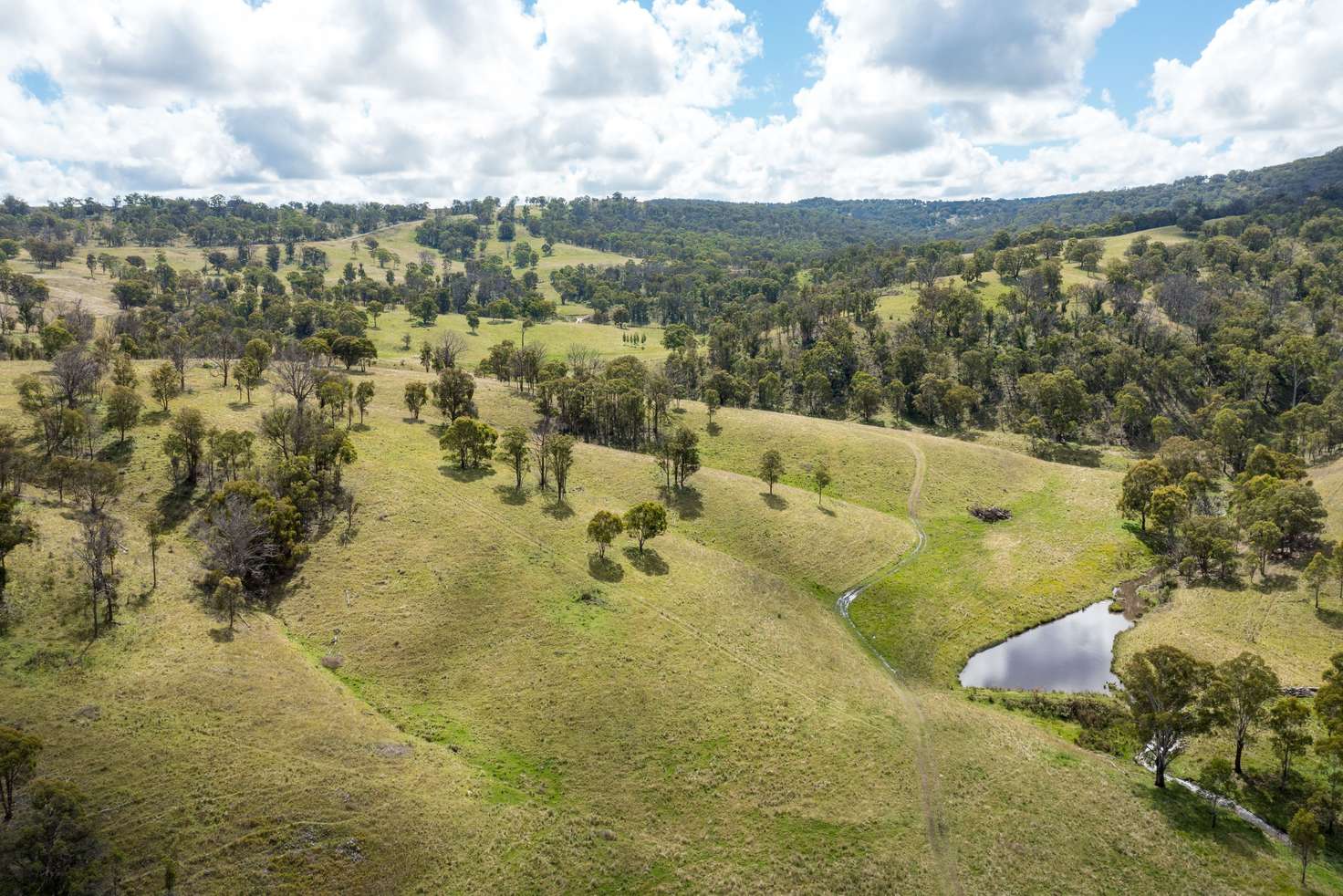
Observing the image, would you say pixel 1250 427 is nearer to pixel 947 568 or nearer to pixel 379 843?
pixel 947 568

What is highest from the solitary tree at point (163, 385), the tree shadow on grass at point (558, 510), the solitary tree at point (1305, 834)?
the solitary tree at point (163, 385)

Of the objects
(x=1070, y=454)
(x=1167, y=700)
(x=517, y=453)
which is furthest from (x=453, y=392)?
(x=1070, y=454)

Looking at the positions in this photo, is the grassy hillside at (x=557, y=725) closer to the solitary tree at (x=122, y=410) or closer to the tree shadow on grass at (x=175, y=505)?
the tree shadow on grass at (x=175, y=505)

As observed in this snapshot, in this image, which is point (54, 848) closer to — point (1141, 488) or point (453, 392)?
point (453, 392)

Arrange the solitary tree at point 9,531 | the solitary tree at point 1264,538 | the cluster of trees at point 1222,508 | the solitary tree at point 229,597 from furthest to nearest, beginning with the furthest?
the cluster of trees at point 1222,508, the solitary tree at point 1264,538, the solitary tree at point 229,597, the solitary tree at point 9,531

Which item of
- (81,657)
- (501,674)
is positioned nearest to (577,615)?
(501,674)

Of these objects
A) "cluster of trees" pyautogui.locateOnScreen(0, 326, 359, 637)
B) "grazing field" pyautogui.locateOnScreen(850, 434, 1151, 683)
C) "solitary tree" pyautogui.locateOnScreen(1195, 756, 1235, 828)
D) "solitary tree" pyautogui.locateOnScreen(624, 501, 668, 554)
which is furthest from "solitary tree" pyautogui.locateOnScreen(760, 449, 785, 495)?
Answer: "solitary tree" pyautogui.locateOnScreen(1195, 756, 1235, 828)

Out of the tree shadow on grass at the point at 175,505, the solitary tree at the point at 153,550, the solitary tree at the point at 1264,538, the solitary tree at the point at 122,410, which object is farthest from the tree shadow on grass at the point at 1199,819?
the solitary tree at the point at 122,410
